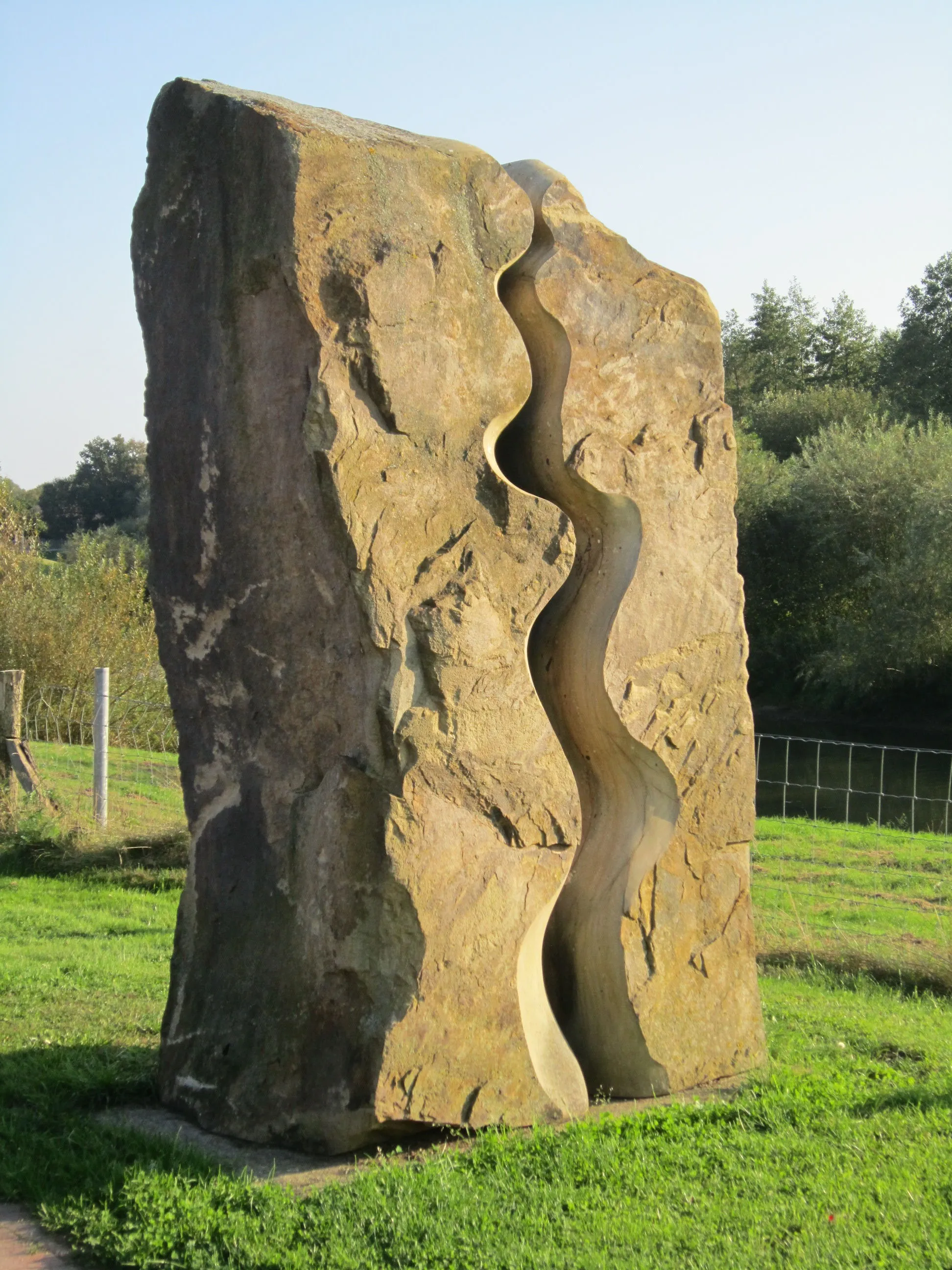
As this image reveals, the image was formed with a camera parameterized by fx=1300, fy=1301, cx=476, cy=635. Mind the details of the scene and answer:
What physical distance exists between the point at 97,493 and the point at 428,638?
50811 millimetres

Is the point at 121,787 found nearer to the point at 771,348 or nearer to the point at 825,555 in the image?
the point at 825,555

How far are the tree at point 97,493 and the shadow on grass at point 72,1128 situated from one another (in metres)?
45.4

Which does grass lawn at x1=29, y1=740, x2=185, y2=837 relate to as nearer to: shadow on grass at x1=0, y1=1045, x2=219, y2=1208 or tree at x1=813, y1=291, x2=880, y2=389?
shadow on grass at x1=0, y1=1045, x2=219, y2=1208

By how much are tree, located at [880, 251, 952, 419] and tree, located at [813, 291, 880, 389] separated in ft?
8.18

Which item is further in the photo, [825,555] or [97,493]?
[97,493]

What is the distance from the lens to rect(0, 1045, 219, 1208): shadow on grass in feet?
12.2

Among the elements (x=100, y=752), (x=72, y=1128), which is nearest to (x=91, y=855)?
(x=100, y=752)

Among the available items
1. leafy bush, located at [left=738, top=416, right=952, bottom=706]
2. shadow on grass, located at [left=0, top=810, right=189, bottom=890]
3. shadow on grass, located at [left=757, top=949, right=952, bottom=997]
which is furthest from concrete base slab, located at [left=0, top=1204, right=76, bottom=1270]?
leafy bush, located at [left=738, top=416, right=952, bottom=706]

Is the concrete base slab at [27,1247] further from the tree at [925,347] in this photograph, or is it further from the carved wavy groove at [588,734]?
the tree at [925,347]

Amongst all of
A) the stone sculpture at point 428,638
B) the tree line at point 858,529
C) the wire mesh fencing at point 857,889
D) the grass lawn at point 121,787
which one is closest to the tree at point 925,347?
the tree line at point 858,529

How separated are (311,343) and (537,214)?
3.84ft

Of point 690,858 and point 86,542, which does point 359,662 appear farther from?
point 86,542

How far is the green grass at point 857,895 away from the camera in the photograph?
672 cm

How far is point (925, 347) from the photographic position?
34906 millimetres
